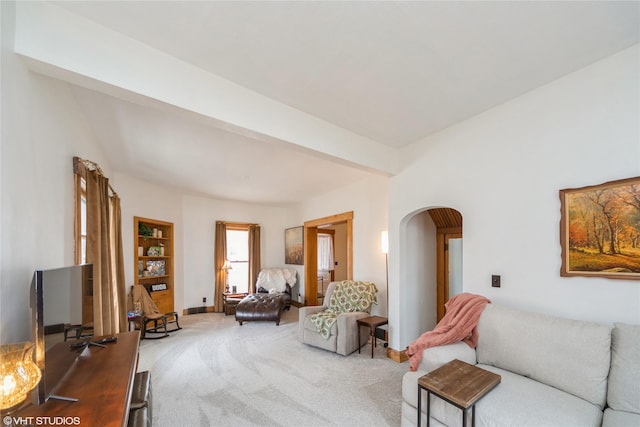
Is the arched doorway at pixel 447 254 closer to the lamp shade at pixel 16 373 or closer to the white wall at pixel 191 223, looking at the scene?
the lamp shade at pixel 16 373

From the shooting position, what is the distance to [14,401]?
3.69 ft

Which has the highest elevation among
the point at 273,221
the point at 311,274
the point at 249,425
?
the point at 273,221

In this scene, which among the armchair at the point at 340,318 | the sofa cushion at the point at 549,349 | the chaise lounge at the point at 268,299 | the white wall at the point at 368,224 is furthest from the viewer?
the chaise lounge at the point at 268,299

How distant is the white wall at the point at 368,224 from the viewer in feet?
14.4

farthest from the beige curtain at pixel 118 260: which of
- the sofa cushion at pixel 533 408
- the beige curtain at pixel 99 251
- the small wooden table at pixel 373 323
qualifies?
the sofa cushion at pixel 533 408

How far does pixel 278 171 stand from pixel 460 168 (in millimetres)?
2649

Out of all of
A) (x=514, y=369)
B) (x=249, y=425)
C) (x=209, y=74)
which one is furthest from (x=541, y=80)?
(x=249, y=425)

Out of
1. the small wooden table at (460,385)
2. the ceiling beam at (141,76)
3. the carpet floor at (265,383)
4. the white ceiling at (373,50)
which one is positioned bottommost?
the carpet floor at (265,383)

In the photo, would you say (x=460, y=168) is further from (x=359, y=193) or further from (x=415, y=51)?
(x=359, y=193)

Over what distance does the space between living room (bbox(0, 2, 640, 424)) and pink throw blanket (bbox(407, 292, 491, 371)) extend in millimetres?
306

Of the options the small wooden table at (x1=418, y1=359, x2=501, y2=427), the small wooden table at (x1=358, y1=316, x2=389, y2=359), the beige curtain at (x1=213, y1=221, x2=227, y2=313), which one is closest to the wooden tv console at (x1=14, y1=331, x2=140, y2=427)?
the small wooden table at (x1=418, y1=359, x2=501, y2=427)

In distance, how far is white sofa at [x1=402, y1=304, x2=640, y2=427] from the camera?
158cm

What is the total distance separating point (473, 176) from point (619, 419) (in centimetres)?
196

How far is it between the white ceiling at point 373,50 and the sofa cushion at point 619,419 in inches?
88.7
